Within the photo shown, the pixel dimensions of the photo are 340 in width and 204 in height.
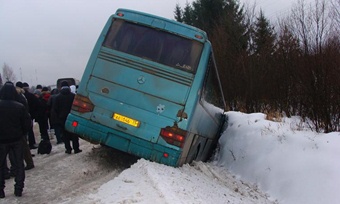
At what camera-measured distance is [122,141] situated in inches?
307

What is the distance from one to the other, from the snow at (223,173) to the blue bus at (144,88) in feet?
1.82

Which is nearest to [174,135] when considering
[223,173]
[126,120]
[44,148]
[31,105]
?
[126,120]

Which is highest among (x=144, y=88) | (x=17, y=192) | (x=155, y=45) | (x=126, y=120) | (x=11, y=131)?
(x=155, y=45)

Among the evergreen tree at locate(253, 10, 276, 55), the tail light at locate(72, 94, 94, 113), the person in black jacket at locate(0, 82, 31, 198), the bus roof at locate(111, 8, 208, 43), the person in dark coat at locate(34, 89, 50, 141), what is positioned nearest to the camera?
the person in black jacket at locate(0, 82, 31, 198)

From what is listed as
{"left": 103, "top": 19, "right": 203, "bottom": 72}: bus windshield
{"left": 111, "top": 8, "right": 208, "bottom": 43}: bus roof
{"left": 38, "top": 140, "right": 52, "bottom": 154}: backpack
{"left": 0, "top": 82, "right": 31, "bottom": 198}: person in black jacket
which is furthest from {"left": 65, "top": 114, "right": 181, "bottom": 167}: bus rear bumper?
{"left": 38, "top": 140, "right": 52, "bottom": 154}: backpack

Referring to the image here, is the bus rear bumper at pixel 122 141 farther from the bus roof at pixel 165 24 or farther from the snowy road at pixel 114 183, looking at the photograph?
the bus roof at pixel 165 24

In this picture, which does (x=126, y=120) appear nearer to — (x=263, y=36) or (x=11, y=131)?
(x=11, y=131)

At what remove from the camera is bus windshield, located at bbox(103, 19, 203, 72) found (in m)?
8.05

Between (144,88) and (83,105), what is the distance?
1.31 metres

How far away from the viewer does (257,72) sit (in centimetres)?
1764

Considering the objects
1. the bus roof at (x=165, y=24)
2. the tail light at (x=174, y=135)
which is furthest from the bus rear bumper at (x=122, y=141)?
the bus roof at (x=165, y=24)

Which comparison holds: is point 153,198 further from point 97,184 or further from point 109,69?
point 109,69

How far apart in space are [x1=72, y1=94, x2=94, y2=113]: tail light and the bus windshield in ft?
4.01

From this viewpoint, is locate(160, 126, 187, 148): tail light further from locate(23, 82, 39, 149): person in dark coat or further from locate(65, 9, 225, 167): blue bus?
locate(23, 82, 39, 149): person in dark coat
